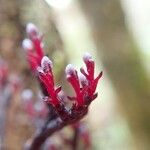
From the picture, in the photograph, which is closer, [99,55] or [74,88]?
[74,88]

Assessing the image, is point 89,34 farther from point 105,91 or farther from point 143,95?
point 143,95

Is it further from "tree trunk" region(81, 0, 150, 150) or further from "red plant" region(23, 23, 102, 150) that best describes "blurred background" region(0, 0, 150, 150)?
"red plant" region(23, 23, 102, 150)

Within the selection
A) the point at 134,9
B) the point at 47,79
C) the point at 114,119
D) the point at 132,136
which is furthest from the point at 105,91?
the point at 47,79

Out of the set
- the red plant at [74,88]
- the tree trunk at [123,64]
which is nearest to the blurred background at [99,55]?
the tree trunk at [123,64]

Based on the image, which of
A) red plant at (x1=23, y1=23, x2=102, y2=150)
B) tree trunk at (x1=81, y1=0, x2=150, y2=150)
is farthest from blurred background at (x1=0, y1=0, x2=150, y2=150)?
red plant at (x1=23, y1=23, x2=102, y2=150)

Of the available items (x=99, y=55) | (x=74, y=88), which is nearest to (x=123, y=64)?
(x=99, y=55)

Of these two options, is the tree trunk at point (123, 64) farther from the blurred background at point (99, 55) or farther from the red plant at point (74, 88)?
the red plant at point (74, 88)

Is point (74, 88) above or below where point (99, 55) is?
above

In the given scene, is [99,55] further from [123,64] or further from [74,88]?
[74,88]

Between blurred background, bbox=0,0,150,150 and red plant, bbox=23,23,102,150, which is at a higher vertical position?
red plant, bbox=23,23,102,150
